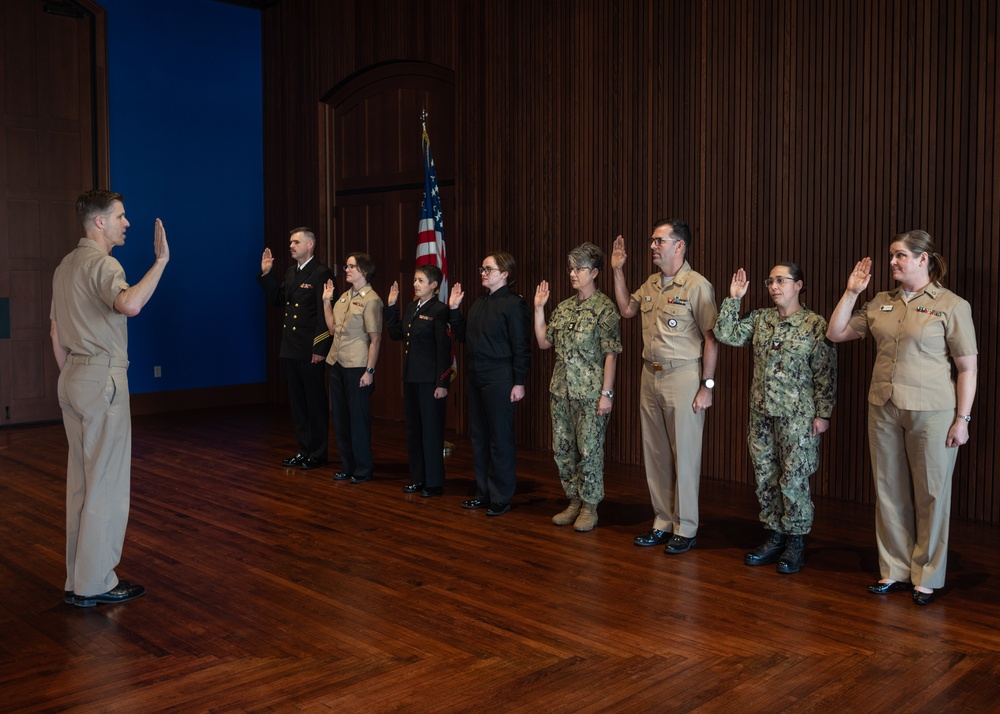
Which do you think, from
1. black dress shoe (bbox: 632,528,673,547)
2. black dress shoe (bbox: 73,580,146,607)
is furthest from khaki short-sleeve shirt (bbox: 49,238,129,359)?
black dress shoe (bbox: 632,528,673,547)

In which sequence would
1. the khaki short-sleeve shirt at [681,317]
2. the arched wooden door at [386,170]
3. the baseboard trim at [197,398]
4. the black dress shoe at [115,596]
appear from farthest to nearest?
the baseboard trim at [197,398] < the arched wooden door at [386,170] < the khaki short-sleeve shirt at [681,317] < the black dress shoe at [115,596]

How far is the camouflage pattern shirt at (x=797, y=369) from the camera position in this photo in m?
4.29

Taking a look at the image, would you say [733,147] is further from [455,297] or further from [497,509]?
[497,509]

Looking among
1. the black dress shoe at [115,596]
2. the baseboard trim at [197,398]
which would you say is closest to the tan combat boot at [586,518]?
the black dress shoe at [115,596]

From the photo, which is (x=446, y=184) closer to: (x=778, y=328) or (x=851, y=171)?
(x=851, y=171)

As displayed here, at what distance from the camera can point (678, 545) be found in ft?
15.3

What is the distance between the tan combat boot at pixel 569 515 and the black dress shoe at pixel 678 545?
640 millimetres

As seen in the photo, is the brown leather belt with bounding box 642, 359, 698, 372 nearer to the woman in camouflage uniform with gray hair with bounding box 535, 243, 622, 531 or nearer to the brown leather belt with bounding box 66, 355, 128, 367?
the woman in camouflage uniform with gray hair with bounding box 535, 243, 622, 531

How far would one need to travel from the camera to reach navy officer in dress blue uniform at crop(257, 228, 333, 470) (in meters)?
6.58

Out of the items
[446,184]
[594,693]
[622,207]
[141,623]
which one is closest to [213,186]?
[446,184]

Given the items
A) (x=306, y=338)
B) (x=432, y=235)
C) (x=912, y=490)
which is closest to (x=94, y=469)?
(x=306, y=338)

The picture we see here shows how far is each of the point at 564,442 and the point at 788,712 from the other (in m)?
2.33

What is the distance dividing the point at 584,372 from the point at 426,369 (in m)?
1.14

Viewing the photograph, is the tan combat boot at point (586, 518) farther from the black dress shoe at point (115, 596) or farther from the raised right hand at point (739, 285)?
the black dress shoe at point (115, 596)
